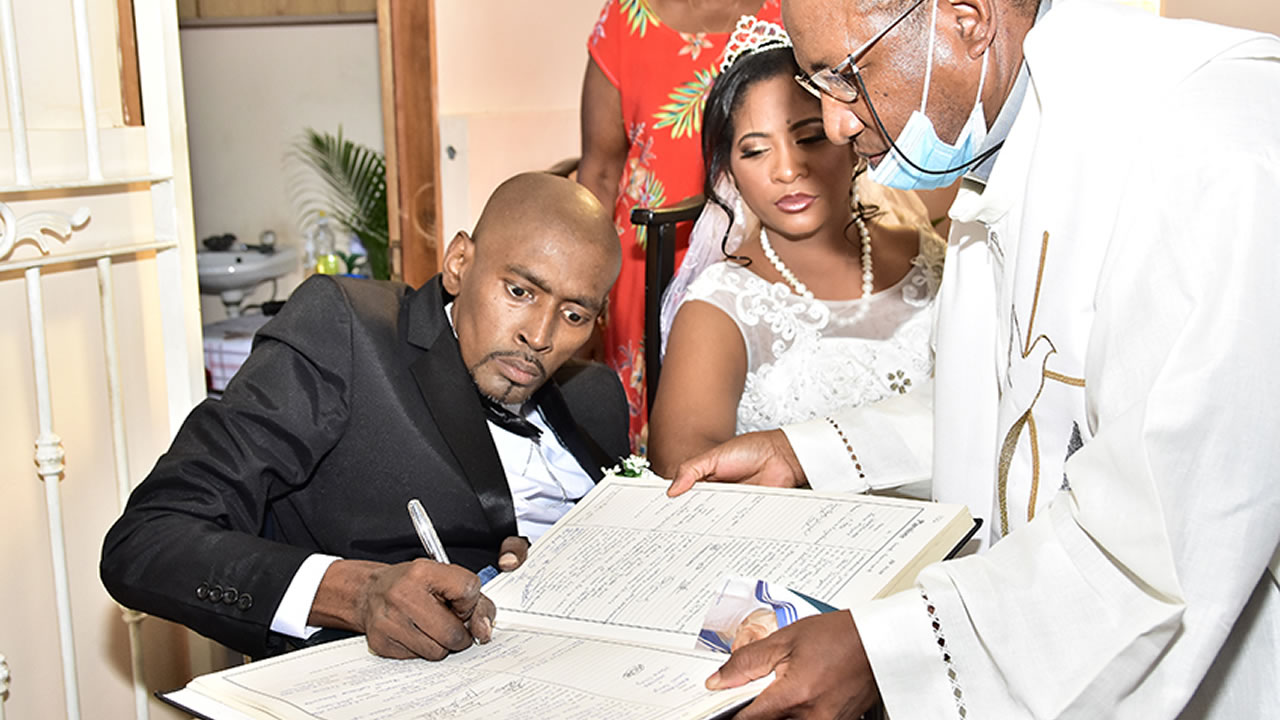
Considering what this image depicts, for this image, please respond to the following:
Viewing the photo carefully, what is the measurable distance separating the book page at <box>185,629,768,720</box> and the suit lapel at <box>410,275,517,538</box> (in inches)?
18.9

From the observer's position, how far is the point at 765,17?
274 centimetres

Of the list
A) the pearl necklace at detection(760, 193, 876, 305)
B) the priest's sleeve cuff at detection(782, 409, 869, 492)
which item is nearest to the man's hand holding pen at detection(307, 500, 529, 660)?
the priest's sleeve cuff at detection(782, 409, 869, 492)

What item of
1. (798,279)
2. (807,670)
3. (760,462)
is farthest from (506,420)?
(807,670)

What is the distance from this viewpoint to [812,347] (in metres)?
2.49

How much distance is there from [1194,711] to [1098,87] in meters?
0.75

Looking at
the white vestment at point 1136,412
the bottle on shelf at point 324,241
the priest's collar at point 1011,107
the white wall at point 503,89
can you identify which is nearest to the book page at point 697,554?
the white vestment at point 1136,412

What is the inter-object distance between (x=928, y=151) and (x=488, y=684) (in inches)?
36.7

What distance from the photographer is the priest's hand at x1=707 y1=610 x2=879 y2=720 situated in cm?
120

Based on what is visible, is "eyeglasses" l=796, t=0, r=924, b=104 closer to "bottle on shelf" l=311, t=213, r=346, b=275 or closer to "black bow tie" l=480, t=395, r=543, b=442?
"black bow tie" l=480, t=395, r=543, b=442

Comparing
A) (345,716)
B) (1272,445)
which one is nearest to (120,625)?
(345,716)

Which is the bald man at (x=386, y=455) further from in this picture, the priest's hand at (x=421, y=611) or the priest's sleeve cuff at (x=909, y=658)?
the priest's sleeve cuff at (x=909, y=658)

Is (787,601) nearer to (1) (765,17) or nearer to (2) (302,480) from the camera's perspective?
(2) (302,480)

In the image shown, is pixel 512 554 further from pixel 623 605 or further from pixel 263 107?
pixel 263 107

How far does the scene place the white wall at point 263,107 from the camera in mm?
6273
